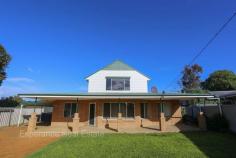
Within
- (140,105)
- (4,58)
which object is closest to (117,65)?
(140,105)

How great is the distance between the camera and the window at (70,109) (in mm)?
17573

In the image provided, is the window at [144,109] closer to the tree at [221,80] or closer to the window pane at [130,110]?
the window pane at [130,110]

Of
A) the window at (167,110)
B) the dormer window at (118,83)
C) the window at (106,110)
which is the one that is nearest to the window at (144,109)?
the window at (167,110)

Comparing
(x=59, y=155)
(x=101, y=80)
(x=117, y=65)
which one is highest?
(x=117, y=65)

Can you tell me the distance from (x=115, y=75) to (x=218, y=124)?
39.1 feet

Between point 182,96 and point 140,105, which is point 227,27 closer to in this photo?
point 182,96

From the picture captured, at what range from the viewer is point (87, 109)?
17562 millimetres

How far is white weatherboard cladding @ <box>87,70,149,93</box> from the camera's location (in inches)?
808

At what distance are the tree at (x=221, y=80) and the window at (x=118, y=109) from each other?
33.4 m

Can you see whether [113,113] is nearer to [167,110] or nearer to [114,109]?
[114,109]

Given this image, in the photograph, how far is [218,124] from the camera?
1274 cm

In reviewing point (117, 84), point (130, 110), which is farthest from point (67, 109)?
point (130, 110)

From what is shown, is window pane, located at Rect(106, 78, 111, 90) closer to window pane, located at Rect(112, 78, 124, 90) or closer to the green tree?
window pane, located at Rect(112, 78, 124, 90)

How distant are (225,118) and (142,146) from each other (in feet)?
26.2
